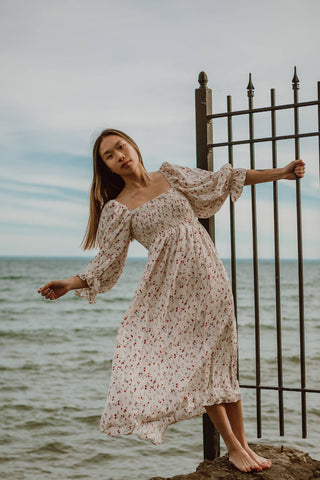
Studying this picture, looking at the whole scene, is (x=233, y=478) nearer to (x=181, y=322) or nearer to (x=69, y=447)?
(x=181, y=322)

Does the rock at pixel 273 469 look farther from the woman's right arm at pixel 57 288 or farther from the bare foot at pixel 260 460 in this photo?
the woman's right arm at pixel 57 288

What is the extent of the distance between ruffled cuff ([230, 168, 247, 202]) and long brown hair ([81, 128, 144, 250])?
0.56 meters

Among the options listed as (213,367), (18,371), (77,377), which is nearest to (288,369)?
(77,377)

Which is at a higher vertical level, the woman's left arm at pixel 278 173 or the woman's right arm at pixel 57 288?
the woman's left arm at pixel 278 173

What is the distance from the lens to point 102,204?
11.4ft

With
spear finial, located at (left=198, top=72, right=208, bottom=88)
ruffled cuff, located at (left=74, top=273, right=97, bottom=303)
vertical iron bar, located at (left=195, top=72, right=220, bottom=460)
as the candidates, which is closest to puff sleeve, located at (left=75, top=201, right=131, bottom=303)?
ruffled cuff, located at (left=74, top=273, right=97, bottom=303)

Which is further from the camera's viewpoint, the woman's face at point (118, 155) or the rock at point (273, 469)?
the woman's face at point (118, 155)

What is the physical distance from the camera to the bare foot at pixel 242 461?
3.14 meters

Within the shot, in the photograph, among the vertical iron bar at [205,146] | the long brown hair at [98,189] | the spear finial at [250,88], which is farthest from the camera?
the vertical iron bar at [205,146]

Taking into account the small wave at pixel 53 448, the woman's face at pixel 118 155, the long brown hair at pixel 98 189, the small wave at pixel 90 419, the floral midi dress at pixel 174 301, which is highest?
the woman's face at pixel 118 155

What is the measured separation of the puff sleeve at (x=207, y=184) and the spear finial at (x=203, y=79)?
72 cm

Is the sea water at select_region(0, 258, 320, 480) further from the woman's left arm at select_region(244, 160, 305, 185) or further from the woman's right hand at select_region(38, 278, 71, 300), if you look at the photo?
the woman's left arm at select_region(244, 160, 305, 185)

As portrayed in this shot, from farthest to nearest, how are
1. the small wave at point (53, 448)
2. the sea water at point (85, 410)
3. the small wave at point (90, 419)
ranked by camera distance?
the small wave at point (90, 419)
the small wave at point (53, 448)
the sea water at point (85, 410)

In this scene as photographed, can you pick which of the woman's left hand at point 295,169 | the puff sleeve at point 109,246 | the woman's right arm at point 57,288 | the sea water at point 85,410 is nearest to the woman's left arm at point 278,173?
Answer: the woman's left hand at point 295,169
